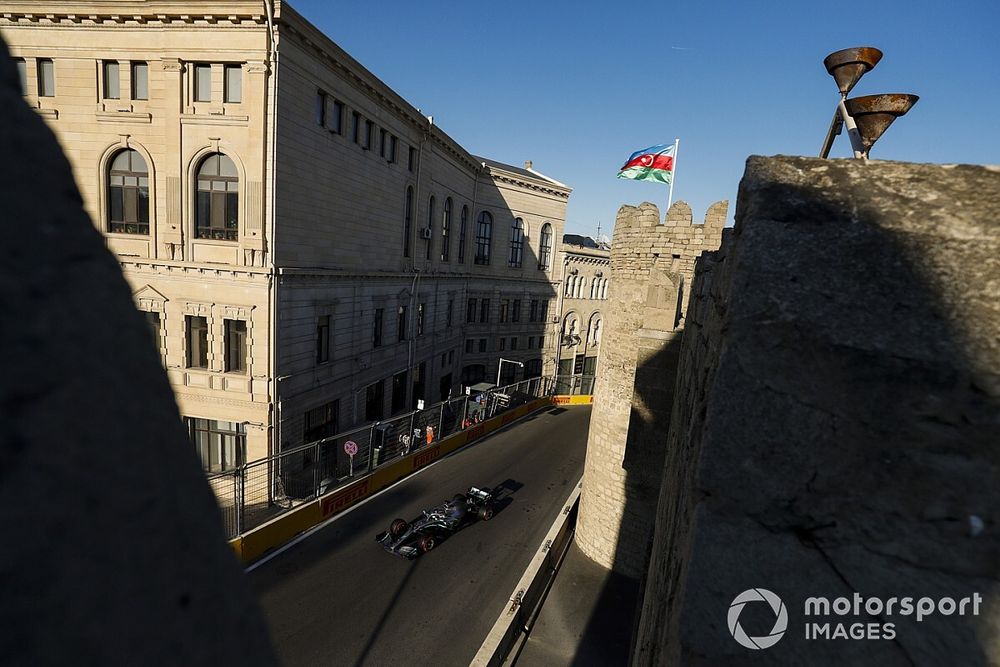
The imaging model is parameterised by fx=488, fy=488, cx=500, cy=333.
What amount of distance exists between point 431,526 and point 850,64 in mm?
12844

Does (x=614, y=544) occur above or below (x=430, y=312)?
below

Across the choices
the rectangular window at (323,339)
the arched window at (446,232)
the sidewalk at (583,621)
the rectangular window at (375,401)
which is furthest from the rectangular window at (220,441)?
the arched window at (446,232)

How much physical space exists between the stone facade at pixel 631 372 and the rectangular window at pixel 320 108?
11284mm

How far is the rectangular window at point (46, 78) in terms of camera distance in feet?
50.9

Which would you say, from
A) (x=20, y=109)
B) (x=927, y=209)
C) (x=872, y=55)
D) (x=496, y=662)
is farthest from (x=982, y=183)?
(x=496, y=662)

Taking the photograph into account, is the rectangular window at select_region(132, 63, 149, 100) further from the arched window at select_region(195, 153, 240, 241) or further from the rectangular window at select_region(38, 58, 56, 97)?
the arched window at select_region(195, 153, 240, 241)

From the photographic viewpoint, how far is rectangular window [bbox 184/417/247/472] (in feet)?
53.5

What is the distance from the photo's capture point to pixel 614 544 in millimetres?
12648

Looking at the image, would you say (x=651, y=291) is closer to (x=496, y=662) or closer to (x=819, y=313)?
(x=496, y=662)

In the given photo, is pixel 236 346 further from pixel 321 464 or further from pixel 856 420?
pixel 856 420

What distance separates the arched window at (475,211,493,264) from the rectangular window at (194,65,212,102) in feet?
67.9

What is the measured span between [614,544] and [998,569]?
12.4 meters

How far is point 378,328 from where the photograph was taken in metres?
22.5

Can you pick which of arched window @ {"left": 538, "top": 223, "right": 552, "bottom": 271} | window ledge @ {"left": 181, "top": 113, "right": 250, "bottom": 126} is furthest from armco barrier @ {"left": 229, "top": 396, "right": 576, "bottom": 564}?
arched window @ {"left": 538, "top": 223, "right": 552, "bottom": 271}
